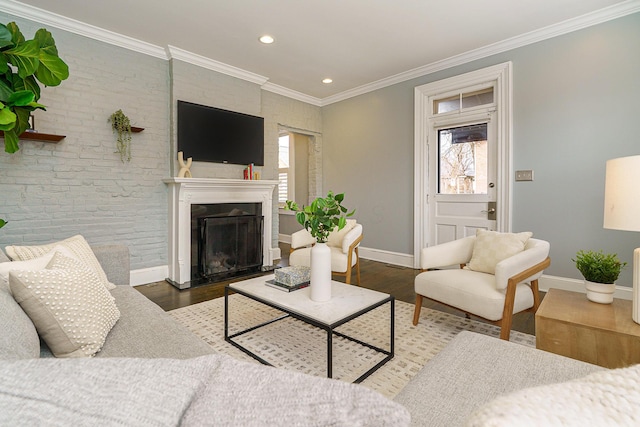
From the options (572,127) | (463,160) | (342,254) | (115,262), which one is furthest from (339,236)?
(572,127)

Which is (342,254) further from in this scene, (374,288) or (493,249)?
(493,249)

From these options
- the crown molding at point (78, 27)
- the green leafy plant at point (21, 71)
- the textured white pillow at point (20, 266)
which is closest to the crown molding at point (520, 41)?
the crown molding at point (78, 27)

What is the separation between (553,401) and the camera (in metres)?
0.41

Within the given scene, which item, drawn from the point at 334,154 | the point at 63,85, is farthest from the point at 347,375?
the point at 334,154

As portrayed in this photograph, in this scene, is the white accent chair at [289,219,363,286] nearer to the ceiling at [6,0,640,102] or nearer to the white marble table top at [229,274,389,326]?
the white marble table top at [229,274,389,326]

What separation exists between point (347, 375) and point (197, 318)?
1.46m

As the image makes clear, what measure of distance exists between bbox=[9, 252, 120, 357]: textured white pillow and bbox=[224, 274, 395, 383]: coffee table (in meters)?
0.89

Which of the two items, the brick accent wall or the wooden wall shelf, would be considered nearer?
the wooden wall shelf

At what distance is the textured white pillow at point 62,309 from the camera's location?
1093mm

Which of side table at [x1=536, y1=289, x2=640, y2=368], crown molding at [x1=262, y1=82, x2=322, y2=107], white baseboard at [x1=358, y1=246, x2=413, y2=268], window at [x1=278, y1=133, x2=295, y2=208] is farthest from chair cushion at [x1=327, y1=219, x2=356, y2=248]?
window at [x1=278, y1=133, x2=295, y2=208]

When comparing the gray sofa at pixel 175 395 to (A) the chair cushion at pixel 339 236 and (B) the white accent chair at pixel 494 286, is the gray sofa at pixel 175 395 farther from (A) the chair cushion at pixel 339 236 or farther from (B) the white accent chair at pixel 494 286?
(A) the chair cushion at pixel 339 236

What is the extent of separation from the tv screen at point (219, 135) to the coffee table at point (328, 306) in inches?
91.1

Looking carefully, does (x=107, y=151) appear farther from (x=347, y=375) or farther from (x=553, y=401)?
(x=553, y=401)

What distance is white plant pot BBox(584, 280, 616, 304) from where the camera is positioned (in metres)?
1.74
